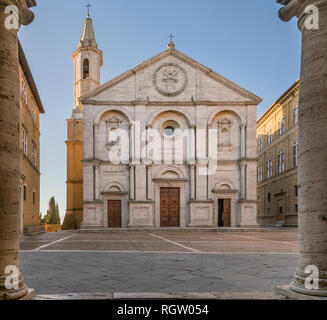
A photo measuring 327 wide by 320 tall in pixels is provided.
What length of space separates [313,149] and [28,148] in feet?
72.2

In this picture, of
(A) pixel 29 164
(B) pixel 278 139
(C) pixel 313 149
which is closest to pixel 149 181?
(A) pixel 29 164

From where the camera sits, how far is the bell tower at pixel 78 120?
36062mm

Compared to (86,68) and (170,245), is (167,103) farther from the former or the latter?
(170,245)

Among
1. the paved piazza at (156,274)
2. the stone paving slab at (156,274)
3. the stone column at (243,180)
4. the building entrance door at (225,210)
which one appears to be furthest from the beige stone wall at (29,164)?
the stone column at (243,180)

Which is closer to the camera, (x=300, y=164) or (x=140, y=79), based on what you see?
(x=300, y=164)

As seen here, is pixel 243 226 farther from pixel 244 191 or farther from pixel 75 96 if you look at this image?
pixel 75 96

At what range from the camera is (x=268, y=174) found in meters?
41.9

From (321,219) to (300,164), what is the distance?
821mm

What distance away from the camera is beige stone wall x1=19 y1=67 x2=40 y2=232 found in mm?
20688

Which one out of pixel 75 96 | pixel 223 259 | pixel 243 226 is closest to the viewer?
pixel 223 259

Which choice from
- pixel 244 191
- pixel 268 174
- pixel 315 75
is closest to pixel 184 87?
pixel 244 191

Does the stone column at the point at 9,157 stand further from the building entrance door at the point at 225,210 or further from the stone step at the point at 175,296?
the building entrance door at the point at 225,210

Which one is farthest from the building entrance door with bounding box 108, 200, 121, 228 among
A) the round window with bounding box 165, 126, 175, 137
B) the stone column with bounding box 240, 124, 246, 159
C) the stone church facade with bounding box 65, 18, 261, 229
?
the stone column with bounding box 240, 124, 246, 159

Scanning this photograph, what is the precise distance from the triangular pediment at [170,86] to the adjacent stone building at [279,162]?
6.47 metres
